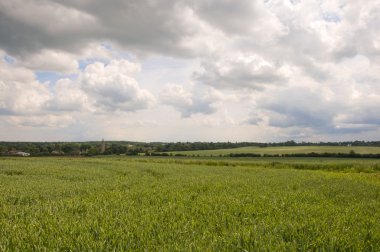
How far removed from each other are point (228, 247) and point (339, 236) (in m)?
2.61

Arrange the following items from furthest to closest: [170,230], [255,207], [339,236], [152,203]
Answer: [152,203] → [255,207] → [170,230] → [339,236]

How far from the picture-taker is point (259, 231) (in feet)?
22.0

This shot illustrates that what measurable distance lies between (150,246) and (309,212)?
5946 millimetres

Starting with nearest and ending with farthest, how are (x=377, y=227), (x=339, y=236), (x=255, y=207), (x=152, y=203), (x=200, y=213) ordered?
(x=339, y=236) < (x=377, y=227) < (x=200, y=213) < (x=255, y=207) < (x=152, y=203)

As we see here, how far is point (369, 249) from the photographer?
6.03m

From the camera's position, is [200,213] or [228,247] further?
[200,213]

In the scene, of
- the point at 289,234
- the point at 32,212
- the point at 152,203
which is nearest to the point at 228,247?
the point at 289,234

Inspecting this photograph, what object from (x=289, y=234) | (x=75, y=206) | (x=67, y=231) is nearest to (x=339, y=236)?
(x=289, y=234)

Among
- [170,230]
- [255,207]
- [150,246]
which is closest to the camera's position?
[150,246]

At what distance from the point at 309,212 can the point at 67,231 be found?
23.9 feet

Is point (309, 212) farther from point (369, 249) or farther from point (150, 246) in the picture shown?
point (150, 246)

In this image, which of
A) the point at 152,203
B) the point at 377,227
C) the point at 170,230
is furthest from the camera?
the point at 152,203

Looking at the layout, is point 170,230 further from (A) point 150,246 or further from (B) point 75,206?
(B) point 75,206

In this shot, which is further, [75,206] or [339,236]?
[75,206]
